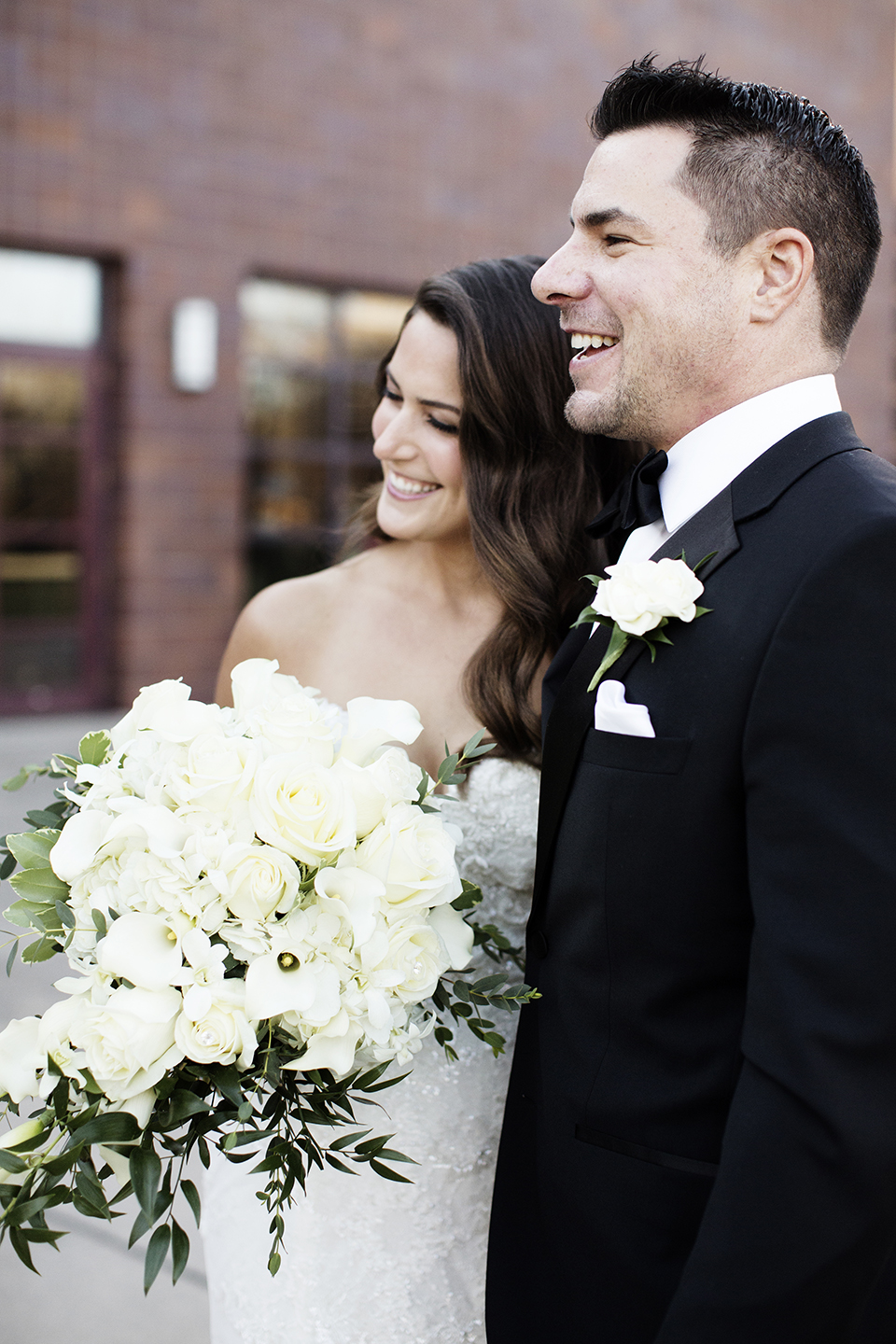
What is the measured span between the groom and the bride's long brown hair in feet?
2.19

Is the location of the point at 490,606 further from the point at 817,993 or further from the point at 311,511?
the point at 311,511


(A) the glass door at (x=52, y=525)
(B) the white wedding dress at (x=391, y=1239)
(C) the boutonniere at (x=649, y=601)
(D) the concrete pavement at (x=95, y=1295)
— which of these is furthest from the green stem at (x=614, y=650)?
(A) the glass door at (x=52, y=525)

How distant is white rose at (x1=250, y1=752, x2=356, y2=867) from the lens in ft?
5.01

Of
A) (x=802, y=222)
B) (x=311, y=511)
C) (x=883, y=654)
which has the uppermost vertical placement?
(x=802, y=222)

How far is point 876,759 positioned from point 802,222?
78 cm

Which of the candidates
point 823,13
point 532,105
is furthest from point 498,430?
point 823,13

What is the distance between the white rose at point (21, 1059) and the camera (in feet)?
5.10

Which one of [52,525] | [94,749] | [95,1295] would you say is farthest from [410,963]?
[52,525]

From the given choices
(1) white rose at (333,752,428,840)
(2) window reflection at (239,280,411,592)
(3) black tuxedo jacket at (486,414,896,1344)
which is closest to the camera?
(3) black tuxedo jacket at (486,414,896,1344)

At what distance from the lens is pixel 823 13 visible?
37.8ft

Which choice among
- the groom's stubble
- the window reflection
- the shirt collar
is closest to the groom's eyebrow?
the groom's stubble

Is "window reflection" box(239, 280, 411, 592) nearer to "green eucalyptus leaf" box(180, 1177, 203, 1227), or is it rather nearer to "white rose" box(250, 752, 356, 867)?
"white rose" box(250, 752, 356, 867)

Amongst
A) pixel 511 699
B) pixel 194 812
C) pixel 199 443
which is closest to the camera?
pixel 194 812

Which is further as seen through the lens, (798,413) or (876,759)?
(798,413)
